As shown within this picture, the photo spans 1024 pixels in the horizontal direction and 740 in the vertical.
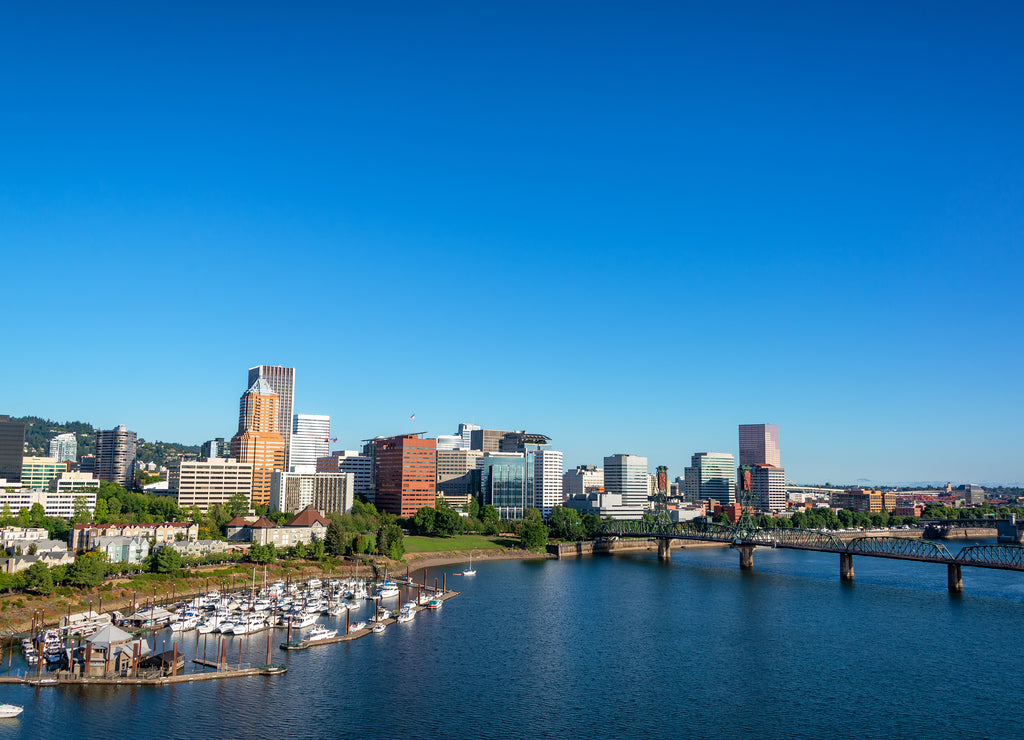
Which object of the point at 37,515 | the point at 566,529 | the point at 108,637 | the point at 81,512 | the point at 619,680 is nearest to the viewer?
the point at 108,637

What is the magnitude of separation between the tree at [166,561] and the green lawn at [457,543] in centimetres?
5581

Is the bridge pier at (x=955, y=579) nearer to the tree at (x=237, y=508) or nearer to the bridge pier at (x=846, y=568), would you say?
the bridge pier at (x=846, y=568)

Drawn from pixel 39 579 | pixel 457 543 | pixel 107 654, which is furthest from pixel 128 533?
pixel 457 543

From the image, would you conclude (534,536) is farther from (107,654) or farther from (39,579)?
(107,654)

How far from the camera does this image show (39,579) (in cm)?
8850

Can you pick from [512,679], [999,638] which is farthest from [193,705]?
[999,638]

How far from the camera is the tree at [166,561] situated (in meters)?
106

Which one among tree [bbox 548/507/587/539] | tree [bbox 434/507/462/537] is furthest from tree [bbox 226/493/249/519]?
tree [bbox 548/507/587/539]

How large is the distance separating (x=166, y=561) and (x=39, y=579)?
1872 cm

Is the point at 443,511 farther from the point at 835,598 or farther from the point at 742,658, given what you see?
the point at 742,658

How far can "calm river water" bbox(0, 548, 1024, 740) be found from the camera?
55.1 m

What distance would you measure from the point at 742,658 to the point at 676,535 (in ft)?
328

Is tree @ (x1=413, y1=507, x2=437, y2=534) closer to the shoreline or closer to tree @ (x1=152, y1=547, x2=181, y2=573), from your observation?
the shoreline

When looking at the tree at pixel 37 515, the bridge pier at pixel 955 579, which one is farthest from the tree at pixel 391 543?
the bridge pier at pixel 955 579
